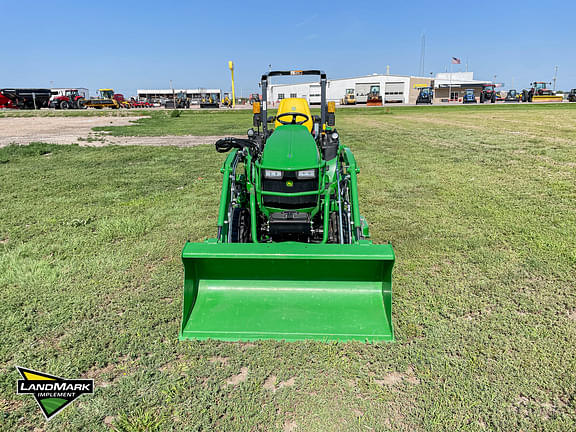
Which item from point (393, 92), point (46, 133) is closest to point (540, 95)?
point (393, 92)

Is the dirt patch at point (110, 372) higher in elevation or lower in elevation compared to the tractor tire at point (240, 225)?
lower

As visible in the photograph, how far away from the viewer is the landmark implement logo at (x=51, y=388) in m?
2.37

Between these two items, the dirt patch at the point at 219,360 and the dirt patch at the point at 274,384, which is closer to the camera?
the dirt patch at the point at 274,384

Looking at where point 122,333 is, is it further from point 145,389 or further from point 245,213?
point 245,213

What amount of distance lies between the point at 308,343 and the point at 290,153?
5.17 ft

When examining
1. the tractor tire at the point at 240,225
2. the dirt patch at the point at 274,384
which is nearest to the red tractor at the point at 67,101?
the tractor tire at the point at 240,225

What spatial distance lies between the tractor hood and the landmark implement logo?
206 centimetres

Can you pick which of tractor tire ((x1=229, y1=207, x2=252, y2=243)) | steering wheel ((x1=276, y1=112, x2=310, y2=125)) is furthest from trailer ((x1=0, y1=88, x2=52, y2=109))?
tractor tire ((x1=229, y1=207, x2=252, y2=243))

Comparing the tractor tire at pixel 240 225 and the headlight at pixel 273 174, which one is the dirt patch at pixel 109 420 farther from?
the headlight at pixel 273 174

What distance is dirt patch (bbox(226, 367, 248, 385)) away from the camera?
8.27 ft

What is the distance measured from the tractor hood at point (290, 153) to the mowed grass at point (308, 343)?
1.35 meters

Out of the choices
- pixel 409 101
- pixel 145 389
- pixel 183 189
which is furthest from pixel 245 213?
pixel 409 101

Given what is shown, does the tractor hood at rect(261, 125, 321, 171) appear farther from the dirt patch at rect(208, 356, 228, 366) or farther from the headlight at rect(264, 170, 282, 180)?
the dirt patch at rect(208, 356, 228, 366)

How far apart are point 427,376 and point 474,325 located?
756 millimetres
